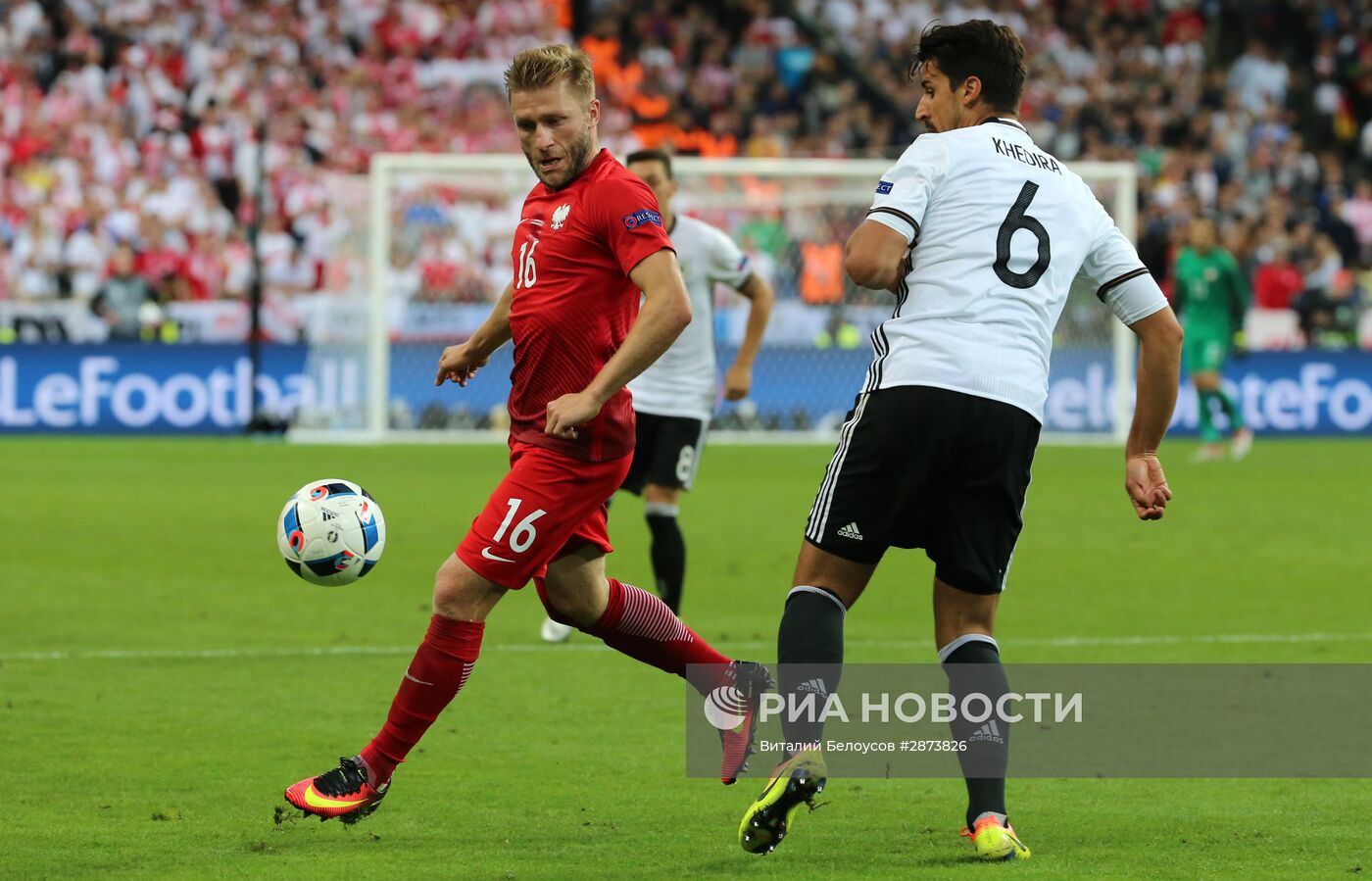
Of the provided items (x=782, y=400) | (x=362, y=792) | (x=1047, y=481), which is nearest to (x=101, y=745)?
(x=362, y=792)

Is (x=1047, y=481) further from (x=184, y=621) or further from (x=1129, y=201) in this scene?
(x=184, y=621)

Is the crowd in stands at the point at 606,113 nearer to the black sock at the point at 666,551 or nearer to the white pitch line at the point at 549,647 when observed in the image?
the black sock at the point at 666,551

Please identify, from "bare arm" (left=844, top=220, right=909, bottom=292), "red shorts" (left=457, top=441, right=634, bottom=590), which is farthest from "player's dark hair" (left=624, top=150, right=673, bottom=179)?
"bare arm" (left=844, top=220, right=909, bottom=292)

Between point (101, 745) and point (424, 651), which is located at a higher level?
point (424, 651)

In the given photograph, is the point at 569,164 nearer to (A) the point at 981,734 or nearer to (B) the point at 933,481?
(B) the point at 933,481

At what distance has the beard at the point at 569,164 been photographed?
5.62 meters

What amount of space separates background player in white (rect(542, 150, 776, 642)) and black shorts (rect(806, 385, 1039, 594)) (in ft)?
14.3

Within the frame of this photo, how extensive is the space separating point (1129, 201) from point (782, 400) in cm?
454

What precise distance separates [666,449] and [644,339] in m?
4.28

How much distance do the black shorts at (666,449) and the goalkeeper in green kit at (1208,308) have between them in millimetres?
11851

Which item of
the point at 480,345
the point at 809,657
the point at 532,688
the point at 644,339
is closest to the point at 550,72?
the point at 644,339

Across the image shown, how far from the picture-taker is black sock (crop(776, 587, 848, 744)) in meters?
5.01

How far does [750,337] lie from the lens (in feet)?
32.4

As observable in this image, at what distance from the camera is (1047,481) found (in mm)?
18359
